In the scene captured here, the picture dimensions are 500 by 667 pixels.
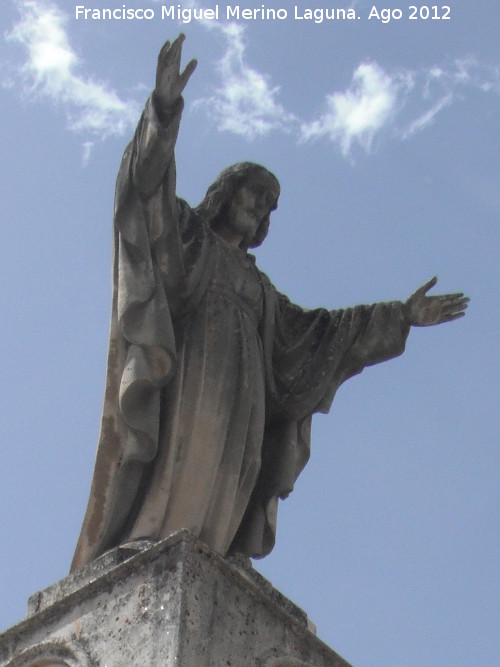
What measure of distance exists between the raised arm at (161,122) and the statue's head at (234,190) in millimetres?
1019

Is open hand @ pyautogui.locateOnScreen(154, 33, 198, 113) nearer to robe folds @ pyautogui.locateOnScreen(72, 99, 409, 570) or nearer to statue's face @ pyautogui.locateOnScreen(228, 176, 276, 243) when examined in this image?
robe folds @ pyautogui.locateOnScreen(72, 99, 409, 570)

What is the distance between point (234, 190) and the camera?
440 inches

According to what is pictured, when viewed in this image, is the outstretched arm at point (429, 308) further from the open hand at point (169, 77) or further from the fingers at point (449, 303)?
the open hand at point (169, 77)

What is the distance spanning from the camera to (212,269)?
1046 cm

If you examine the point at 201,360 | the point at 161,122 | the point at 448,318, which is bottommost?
the point at 201,360

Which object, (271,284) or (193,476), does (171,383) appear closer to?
(193,476)

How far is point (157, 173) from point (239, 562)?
2.45m

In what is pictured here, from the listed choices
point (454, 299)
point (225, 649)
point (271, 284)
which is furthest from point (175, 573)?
point (454, 299)

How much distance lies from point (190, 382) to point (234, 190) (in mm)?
1875

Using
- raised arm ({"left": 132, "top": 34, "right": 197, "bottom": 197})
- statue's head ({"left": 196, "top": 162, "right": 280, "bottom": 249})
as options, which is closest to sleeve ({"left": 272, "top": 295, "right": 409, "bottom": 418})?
statue's head ({"left": 196, "top": 162, "right": 280, "bottom": 249})

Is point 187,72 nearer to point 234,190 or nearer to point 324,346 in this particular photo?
point 234,190

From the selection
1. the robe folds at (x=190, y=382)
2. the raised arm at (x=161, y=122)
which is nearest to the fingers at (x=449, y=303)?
the robe folds at (x=190, y=382)

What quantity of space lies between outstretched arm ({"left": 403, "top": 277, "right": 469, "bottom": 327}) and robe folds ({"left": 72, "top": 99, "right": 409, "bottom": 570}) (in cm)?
67

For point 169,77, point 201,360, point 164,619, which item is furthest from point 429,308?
point 164,619
